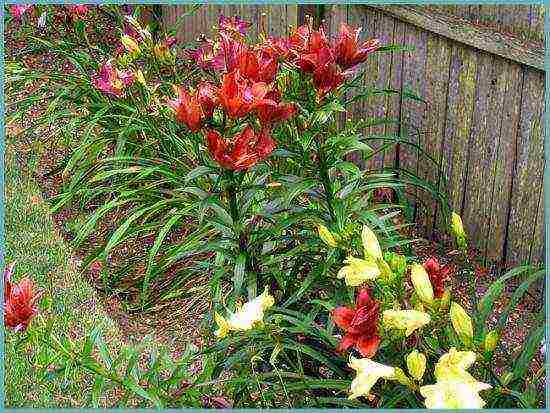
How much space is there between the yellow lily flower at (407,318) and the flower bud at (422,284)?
0.17 feet

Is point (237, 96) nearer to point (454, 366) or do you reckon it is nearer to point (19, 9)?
point (454, 366)

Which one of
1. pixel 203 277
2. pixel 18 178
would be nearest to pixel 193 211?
pixel 203 277

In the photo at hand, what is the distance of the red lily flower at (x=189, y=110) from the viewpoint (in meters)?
2.18

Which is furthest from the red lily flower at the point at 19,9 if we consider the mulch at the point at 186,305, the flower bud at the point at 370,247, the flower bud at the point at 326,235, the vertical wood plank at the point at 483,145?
the flower bud at the point at 370,247

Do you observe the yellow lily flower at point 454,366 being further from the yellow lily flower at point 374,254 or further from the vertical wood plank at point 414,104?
the vertical wood plank at point 414,104

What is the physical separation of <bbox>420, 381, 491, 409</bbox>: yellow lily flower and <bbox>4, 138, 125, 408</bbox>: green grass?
1075 millimetres

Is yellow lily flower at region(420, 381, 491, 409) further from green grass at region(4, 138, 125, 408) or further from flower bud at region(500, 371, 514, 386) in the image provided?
green grass at region(4, 138, 125, 408)

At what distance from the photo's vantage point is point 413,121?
3.94 metres

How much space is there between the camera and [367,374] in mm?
1712

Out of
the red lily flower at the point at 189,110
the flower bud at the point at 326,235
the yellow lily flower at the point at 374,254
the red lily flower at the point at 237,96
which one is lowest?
the flower bud at the point at 326,235

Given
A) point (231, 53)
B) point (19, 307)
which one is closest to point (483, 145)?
point (231, 53)

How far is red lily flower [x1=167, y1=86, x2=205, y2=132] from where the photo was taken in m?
2.18

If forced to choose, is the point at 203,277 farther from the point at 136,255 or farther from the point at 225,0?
the point at 225,0

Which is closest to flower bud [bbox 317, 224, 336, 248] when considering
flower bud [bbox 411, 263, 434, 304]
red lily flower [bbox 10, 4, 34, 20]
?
flower bud [bbox 411, 263, 434, 304]
